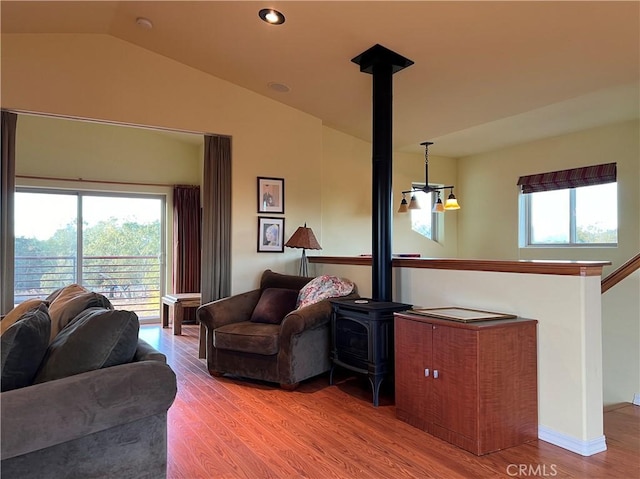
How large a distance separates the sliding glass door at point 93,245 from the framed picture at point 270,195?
2668 millimetres

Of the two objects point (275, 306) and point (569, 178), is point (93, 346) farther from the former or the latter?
point (569, 178)

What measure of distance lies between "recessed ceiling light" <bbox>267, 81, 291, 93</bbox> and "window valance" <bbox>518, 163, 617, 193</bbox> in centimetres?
370

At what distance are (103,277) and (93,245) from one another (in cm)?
49

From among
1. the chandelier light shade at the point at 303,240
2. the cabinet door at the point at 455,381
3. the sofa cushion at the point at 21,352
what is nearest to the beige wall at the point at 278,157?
the chandelier light shade at the point at 303,240

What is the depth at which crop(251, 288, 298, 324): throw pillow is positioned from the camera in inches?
157

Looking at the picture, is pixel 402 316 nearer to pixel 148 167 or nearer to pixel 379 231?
pixel 379 231

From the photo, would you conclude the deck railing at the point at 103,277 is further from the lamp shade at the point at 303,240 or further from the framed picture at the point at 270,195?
the lamp shade at the point at 303,240

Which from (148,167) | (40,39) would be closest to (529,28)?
(40,39)

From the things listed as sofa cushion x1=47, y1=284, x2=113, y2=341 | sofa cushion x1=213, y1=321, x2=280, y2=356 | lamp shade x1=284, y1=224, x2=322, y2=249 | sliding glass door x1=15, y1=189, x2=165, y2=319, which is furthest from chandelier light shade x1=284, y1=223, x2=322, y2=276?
sliding glass door x1=15, y1=189, x2=165, y2=319

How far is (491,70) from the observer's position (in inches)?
137

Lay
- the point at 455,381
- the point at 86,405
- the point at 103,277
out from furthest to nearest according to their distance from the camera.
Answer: the point at 103,277, the point at 455,381, the point at 86,405

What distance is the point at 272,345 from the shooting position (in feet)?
11.5

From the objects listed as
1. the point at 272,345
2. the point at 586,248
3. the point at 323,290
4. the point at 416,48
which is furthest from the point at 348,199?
the point at 586,248

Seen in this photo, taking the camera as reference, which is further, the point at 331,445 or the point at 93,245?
the point at 93,245
